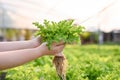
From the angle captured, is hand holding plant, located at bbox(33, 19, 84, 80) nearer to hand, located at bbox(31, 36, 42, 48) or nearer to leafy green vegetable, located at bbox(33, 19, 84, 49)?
leafy green vegetable, located at bbox(33, 19, 84, 49)

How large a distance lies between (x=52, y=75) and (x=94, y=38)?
45274mm

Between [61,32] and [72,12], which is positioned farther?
Answer: [72,12]

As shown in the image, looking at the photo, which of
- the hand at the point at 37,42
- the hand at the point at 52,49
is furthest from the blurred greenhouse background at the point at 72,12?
the hand at the point at 52,49

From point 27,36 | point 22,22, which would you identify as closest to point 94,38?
point 27,36

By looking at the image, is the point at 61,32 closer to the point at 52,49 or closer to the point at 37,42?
the point at 52,49

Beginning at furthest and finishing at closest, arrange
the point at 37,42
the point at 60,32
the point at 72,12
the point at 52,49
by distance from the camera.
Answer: the point at 72,12 < the point at 37,42 < the point at 60,32 < the point at 52,49

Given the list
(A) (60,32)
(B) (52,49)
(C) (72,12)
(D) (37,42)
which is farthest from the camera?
(C) (72,12)

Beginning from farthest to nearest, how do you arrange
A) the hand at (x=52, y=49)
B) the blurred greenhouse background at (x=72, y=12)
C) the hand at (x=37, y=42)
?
the blurred greenhouse background at (x=72, y=12), the hand at (x=37, y=42), the hand at (x=52, y=49)

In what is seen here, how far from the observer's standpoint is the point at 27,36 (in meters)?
40.6

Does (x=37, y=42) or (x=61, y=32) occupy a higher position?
(x=61, y=32)

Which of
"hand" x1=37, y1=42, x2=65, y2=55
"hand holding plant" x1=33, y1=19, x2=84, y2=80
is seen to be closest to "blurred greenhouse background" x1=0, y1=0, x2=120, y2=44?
"hand holding plant" x1=33, y1=19, x2=84, y2=80

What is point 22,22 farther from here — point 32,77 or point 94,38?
point 94,38

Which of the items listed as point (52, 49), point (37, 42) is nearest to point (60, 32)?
point (52, 49)

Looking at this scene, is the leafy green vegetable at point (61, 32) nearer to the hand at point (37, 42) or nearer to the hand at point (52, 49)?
the hand at point (52, 49)
